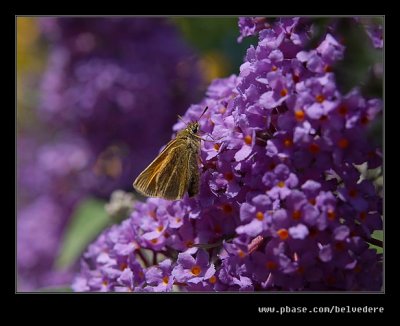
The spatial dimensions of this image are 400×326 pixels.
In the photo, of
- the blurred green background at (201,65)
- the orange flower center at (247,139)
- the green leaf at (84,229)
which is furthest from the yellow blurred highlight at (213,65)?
the orange flower center at (247,139)

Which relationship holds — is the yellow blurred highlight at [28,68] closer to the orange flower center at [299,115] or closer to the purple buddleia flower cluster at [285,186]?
the purple buddleia flower cluster at [285,186]

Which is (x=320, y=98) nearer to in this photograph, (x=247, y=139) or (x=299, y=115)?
(x=299, y=115)

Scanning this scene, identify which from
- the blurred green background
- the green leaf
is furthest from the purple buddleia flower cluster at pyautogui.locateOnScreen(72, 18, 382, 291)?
the green leaf

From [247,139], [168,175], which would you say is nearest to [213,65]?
[168,175]
